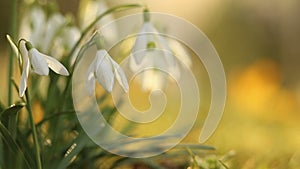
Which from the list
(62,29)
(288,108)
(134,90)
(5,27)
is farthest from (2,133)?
(5,27)

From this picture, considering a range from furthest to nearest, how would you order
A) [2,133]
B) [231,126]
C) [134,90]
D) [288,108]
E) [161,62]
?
[134,90] < [288,108] < [231,126] < [161,62] < [2,133]

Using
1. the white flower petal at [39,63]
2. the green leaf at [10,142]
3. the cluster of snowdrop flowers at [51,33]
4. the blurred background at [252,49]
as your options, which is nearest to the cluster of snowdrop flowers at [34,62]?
the white flower petal at [39,63]

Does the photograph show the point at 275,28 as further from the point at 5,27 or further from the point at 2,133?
the point at 2,133

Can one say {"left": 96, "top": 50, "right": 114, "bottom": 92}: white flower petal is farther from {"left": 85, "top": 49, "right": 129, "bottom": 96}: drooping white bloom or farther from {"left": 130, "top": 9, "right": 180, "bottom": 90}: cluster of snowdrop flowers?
{"left": 130, "top": 9, "right": 180, "bottom": 90}: cluster of snowdrop flowers

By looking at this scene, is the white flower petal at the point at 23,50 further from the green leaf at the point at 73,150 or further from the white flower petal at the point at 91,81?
the green leaf at the point at 73,150

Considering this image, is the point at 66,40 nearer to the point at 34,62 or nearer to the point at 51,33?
the point at 51,33

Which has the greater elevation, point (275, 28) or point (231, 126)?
point (275, 28)

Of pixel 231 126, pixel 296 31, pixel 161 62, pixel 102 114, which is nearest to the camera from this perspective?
pixel 161 62
